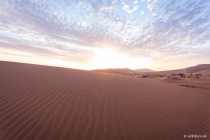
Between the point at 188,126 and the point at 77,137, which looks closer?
the point at 77,137

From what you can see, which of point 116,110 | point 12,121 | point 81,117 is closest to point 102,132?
point 81,117

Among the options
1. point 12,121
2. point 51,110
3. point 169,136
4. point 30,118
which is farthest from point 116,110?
point 12,121

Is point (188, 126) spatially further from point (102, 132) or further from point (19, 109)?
point (19, 109)

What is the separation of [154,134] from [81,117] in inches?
76.9

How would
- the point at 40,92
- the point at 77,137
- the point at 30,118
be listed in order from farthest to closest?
the point at 40,92 < the point at 30,118 < the point at 77,137

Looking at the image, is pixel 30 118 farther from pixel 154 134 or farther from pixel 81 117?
pixel 154 134

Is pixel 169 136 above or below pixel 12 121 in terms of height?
below

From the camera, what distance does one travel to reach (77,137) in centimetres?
257

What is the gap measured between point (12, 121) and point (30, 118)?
380mm

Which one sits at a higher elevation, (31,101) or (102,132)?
(31,101)

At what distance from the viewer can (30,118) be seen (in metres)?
3.03

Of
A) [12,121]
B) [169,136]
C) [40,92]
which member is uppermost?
[40,92]

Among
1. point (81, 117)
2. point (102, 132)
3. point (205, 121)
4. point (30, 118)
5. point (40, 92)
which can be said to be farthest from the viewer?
point (40, 92)

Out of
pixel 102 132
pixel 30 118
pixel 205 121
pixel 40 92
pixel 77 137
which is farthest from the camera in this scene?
pixel 40 92
